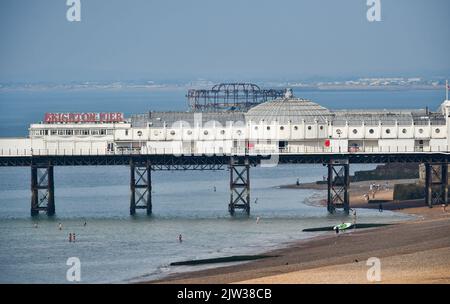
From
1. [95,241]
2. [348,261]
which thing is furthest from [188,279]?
[95,241]

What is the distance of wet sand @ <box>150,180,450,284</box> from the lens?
95688 millimetres

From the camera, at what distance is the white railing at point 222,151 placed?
13475 cm

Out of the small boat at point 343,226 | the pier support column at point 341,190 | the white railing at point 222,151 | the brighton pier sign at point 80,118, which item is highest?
the brighton pier sign at point 80,118

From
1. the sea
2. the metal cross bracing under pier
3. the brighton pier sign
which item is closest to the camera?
the sea

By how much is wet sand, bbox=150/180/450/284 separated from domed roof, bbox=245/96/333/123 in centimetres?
1805

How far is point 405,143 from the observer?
13750cm

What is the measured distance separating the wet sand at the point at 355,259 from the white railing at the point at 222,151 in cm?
1360

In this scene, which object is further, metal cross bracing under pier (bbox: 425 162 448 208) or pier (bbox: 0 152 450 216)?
metal cross bracing under pier (bbox: 425 162 448 208)

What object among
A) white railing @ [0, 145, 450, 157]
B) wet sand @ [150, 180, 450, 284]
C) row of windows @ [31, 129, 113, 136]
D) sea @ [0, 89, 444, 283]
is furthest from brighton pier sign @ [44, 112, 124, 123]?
wet sand @ [150, 180, 450, 284]

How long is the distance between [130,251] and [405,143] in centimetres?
3412

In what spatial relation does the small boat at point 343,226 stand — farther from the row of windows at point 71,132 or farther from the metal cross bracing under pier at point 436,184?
the row of windows at point 71,132

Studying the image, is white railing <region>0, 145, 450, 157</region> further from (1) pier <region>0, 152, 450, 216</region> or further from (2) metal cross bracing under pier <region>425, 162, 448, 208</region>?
(2) metal cross bracing under pier <region>425, 162, 448, 208</region>

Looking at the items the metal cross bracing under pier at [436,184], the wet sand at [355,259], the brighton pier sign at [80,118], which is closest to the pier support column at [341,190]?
the metal cross bracing under pier at [436,184]
